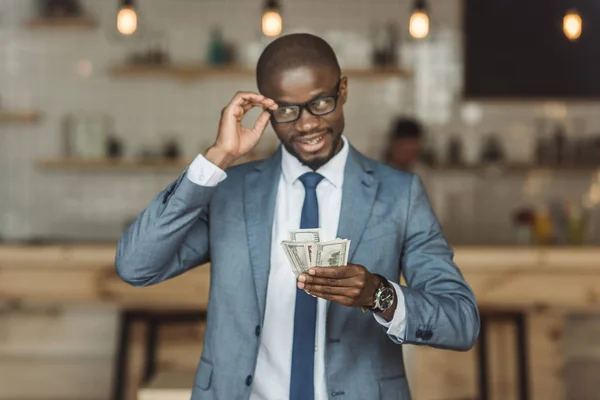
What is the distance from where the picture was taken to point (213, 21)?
608 centimetres

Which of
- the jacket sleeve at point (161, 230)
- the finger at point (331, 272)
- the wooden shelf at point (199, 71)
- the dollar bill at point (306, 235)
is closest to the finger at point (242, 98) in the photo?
the jacket sleeve at point (161, 230)

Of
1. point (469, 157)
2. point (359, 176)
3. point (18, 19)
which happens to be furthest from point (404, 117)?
point (359, 176)

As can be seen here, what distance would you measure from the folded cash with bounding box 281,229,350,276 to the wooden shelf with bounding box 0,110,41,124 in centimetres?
470

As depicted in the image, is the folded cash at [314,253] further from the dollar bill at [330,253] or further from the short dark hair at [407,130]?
the short dark hair at [407,130]

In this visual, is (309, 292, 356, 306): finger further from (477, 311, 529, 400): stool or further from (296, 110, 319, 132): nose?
(477, 311, 529, 400): stool

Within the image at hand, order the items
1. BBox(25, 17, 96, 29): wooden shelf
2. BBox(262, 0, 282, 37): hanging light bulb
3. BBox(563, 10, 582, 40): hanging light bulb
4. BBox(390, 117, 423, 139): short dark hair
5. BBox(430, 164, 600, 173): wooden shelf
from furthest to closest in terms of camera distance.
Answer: BBox(25, 17, 96, 29): wooden shelf, BBox(430, 164, 600, 173): wooden shelf, BBox(390, 117, 423, 139): short dark hair, BBox(262, 0, 282, 37): hanging light bulb, BBox(563, 10, 582, 40): hanging light bulb

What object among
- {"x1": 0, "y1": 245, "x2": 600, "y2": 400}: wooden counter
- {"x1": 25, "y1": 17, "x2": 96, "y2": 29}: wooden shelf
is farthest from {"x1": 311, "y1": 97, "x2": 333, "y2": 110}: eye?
{"x1": 25, "y1": 17, "x2": 96, "y2": 29}: wooden shelf

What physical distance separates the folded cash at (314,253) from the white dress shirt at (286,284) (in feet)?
0.40

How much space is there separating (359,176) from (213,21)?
433 centimetres

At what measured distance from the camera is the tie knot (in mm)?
2010

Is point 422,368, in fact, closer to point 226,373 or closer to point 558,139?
point 558,139

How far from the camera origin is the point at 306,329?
1.91 m

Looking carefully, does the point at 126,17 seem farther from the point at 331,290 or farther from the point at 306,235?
the point at 331,290

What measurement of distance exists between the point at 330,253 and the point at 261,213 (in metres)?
0.34
